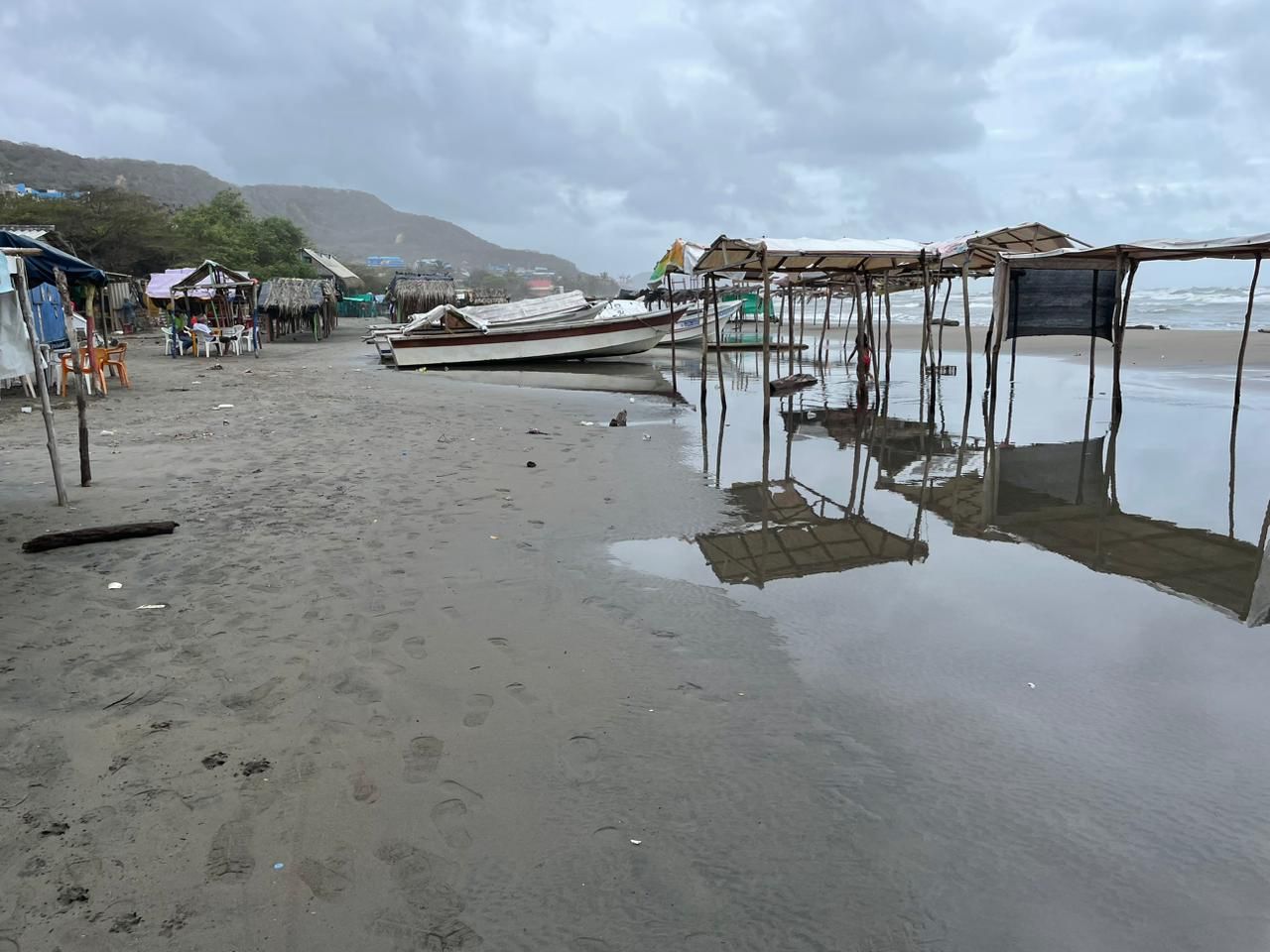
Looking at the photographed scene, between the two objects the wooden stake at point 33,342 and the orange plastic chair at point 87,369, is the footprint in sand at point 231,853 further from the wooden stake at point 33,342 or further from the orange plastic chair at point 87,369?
the orange plastic chair at point 87,369

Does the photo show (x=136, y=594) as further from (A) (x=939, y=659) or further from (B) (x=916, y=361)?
(B) (x=916, y=361)

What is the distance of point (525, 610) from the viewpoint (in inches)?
180

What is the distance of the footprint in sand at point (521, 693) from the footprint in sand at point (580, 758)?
0.37 metres

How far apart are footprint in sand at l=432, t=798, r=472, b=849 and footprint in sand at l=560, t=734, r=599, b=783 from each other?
0.45m

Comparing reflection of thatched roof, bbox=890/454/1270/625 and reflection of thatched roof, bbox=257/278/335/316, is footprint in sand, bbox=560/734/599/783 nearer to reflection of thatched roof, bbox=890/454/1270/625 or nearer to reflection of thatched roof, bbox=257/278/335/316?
reflection of thatched roof, bbox=890/454/1270/625

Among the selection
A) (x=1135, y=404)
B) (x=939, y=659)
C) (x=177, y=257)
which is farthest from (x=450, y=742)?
(x=177, y=257)

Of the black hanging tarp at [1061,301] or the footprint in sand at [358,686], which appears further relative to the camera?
the black hanging tarp at [1061,301]

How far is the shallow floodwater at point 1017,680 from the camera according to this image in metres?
2.46

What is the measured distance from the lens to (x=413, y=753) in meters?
3.11

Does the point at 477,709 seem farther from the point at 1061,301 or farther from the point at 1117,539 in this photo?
the point at 1061,301

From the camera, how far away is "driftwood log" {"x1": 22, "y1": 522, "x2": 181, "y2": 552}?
202 inches

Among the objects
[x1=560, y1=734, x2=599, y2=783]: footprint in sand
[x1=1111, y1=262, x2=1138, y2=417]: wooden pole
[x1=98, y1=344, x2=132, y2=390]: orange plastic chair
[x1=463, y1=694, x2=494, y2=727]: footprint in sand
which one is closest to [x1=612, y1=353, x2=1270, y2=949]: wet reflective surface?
[x1=560, y1=734, x2=599, y2=783]: footprint in sand

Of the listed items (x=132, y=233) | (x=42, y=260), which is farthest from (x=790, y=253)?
(x=132, y=233)

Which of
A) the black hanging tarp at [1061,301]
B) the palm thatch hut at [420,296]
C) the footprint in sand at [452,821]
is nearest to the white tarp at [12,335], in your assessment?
the footprint in sand at [452,821]
